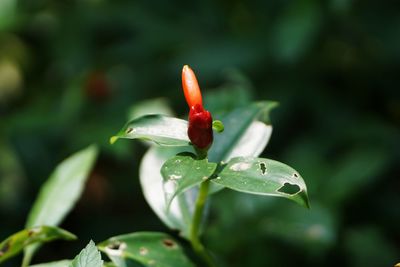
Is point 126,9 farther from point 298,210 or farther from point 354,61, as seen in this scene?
point 298,210

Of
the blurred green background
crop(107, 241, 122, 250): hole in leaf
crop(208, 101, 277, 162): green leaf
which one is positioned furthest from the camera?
the blurred green background

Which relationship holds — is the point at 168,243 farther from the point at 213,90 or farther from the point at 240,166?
the point at 213,90

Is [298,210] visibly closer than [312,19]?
Yes

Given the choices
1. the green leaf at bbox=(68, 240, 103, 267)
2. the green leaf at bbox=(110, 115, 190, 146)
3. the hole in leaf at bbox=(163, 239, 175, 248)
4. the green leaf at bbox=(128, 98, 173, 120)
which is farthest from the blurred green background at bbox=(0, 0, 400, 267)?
the green leaf at bbox=(68, 240, 103, 267)

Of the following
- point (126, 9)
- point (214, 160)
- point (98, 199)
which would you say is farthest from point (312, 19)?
point (214, 160)

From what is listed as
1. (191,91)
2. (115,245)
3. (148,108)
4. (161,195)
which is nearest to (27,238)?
(115,245)

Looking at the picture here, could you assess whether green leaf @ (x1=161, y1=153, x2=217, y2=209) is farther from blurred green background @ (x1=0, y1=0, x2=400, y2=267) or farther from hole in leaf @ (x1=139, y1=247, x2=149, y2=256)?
blurred green background @ (x1=0, y1=0, x2=400, y2=267)

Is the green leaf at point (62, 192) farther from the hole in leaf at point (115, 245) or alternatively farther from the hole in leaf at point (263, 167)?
the hole in leaf at point (263, 167)
